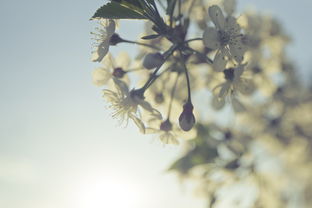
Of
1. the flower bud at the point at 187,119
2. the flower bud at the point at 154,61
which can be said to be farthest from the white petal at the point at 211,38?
the flower bud at the point at 187,119

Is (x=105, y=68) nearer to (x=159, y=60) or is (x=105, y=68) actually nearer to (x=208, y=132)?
(x=159, y=60)

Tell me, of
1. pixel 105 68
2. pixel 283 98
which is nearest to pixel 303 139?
pixel 283 98

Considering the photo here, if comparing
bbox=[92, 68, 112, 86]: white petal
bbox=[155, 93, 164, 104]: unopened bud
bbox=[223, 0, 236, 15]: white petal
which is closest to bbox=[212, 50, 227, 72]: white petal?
bbox=[223, 0, 236, 15]: white petal

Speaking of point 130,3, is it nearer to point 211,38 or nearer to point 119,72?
point 211,38

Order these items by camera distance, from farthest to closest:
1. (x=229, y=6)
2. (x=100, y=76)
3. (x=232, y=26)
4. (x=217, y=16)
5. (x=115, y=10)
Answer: (x=100, y=76)
(x=229, y=6)
(x=232, y=26)
(x=217, y=16)
(x=115, y=10)

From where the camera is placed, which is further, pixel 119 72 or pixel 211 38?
pixel 119 72

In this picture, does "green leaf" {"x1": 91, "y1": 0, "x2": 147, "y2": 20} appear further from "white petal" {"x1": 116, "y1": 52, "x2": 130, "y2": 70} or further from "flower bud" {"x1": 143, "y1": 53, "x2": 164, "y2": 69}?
"white petal" {"x1": 116, "y1": 52, "x2": 130, "y2": 70}

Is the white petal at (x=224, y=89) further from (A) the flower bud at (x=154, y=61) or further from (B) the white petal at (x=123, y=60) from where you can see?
(B) the white petal at (x=123, y=60)

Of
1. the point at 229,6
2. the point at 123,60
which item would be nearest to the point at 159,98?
the point at 123,60
